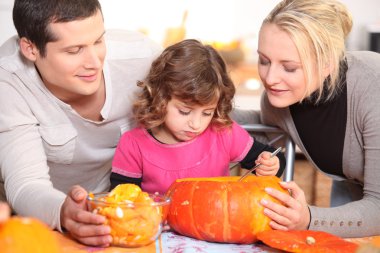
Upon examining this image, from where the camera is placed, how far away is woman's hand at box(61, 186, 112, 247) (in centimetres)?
95

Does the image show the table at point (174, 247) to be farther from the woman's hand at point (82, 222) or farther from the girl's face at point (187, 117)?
the girl's face at point (187, 117)

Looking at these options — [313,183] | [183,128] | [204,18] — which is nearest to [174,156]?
[183,128]

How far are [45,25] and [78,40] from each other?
0.09 m

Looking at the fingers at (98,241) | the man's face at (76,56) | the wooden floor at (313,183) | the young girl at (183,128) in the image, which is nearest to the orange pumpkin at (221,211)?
the fingers at (98,241)

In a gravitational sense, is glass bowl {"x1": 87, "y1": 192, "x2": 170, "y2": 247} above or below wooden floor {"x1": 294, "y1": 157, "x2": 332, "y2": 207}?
above

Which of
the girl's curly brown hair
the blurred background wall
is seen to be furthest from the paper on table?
the blurred background wall

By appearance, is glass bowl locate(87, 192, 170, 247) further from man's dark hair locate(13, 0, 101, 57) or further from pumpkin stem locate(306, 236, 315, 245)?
man's dark hair locate(13, 0, 101, 57)

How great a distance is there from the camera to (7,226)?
0.62 metres

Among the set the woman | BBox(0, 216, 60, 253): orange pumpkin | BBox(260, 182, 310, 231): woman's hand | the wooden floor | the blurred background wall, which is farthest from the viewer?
the blurred background wall

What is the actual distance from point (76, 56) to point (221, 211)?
0.51 metres

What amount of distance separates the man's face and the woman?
0.38m

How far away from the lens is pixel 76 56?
127 cm

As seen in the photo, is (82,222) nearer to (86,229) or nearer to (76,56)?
(86,229)

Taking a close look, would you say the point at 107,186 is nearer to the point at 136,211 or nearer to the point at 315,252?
the point at 136,211
